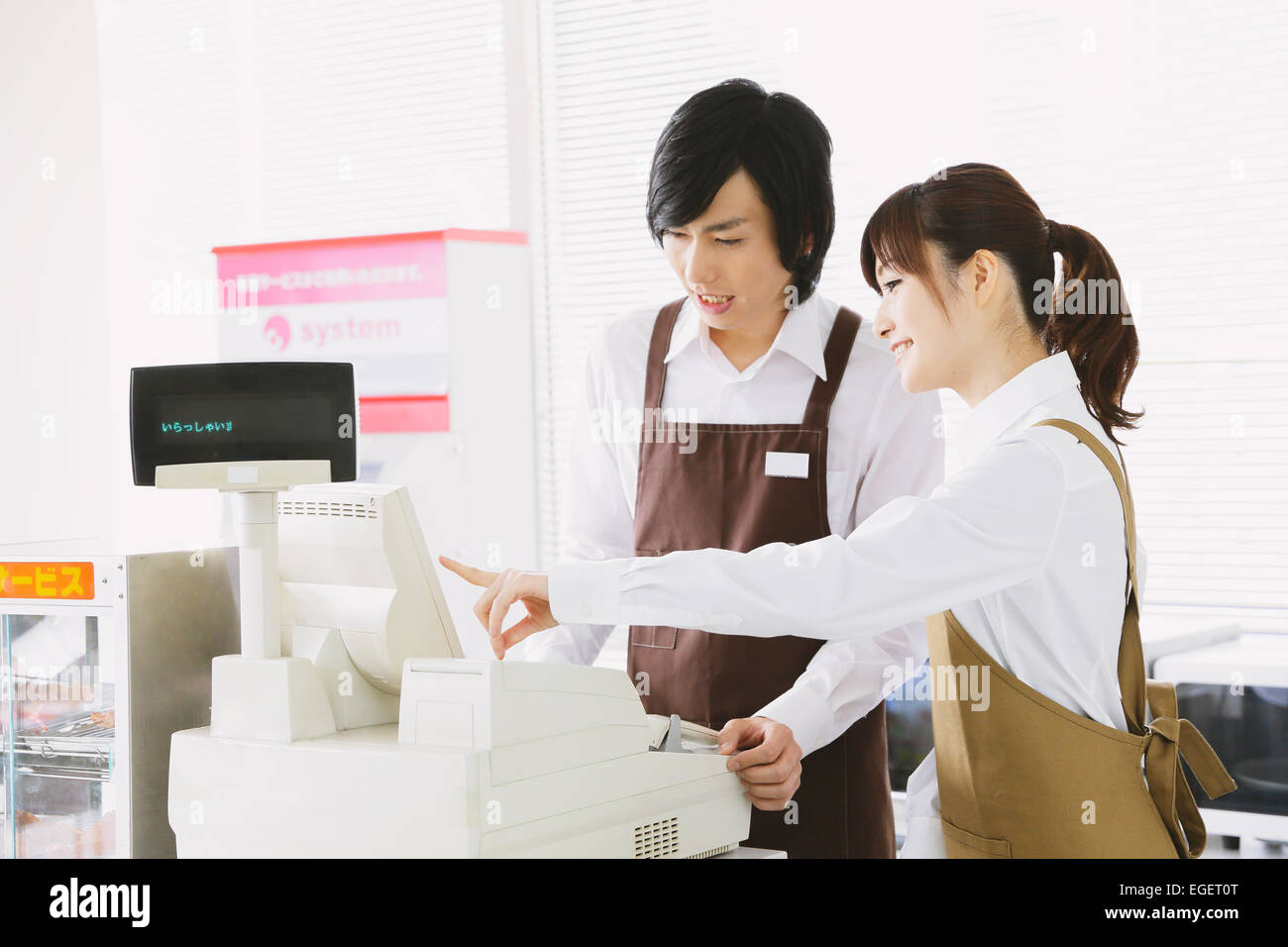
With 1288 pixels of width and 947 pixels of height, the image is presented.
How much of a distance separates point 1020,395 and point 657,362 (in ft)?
2.58

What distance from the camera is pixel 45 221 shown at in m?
4.76

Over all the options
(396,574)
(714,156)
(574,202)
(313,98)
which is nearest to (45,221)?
(313,98)

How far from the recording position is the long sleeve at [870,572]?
140 cm

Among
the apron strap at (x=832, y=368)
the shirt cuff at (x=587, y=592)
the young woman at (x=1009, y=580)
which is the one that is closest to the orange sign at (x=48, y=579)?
the young woman at (x=1009, y=580)

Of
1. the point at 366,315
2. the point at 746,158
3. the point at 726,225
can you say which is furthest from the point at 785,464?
the point at 366,315

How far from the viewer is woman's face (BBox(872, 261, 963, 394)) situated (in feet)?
5.27

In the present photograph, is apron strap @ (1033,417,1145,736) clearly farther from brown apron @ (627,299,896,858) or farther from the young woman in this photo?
brown apron @ (627,299,896,858)

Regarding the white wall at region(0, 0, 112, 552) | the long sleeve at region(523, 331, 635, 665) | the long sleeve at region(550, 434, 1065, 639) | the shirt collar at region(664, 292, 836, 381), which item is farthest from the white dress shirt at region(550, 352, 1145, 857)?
the white wall at region(0, 0, 112, 552)

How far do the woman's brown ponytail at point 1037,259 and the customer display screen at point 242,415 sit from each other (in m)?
0.80

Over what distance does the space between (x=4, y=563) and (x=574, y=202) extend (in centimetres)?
311

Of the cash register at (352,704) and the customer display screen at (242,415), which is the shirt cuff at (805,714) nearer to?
the cash register at (352,704)

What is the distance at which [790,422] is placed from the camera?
2.06 metres

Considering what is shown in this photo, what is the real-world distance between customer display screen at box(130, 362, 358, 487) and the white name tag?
851 millimetres
